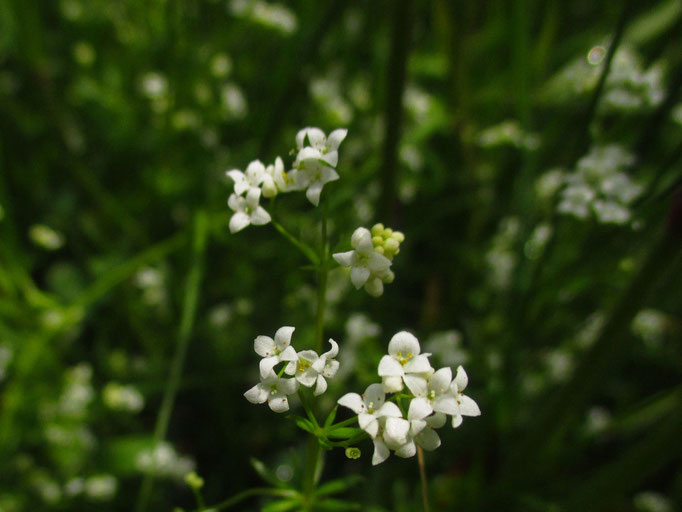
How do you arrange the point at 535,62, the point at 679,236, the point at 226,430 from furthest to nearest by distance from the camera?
the point at 535,62 < the point at 226,430 < the point at 679,236

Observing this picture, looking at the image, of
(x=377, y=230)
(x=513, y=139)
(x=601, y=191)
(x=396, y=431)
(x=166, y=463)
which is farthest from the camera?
(x=166, y=463)

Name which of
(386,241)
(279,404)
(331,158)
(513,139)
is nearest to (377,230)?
(386,241)

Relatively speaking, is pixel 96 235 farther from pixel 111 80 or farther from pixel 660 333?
pixel 660 333

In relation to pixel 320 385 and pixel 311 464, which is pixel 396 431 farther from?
pixel 311 464

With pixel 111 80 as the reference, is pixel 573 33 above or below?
above

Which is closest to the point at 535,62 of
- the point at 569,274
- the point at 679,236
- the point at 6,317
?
the point at 569,274

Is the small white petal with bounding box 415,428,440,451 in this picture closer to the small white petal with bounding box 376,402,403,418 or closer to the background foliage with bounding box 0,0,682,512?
the small white petal with bounding box 376,402,403,418

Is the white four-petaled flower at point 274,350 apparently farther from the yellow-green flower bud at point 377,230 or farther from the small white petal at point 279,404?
the yellow-green flower bud at point 377,230
